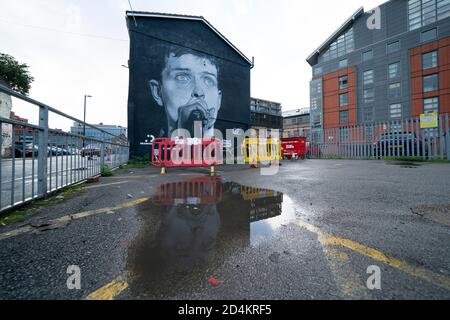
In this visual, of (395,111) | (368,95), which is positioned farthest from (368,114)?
(395,111)

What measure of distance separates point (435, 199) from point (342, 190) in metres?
1.38

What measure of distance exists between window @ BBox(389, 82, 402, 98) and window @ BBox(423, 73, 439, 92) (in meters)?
2.26

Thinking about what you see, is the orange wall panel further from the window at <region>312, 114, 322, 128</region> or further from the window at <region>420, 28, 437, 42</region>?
the window at <region>312, 114, 322, 128</region>

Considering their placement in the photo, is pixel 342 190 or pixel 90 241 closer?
pixel 90 241

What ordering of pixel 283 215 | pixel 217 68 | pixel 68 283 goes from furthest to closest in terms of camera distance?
pixel 217 68 < pixel 283 215 < pixel 68 283

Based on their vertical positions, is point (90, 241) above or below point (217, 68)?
below

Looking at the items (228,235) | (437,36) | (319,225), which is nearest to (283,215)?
(319,225)

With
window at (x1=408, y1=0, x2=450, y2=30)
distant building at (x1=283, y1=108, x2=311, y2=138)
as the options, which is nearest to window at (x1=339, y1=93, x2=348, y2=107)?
window at (x1=408, y1=0, x2=450, y2=30)

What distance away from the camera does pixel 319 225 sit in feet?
7.73

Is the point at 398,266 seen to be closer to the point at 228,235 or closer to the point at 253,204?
the point at 228,235

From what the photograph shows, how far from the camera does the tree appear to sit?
2917 centimetres

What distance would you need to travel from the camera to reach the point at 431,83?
77.3 feet

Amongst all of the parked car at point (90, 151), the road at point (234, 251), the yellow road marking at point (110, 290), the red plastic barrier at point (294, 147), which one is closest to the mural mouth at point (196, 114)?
the red plastic barrier at point (294, 147)
